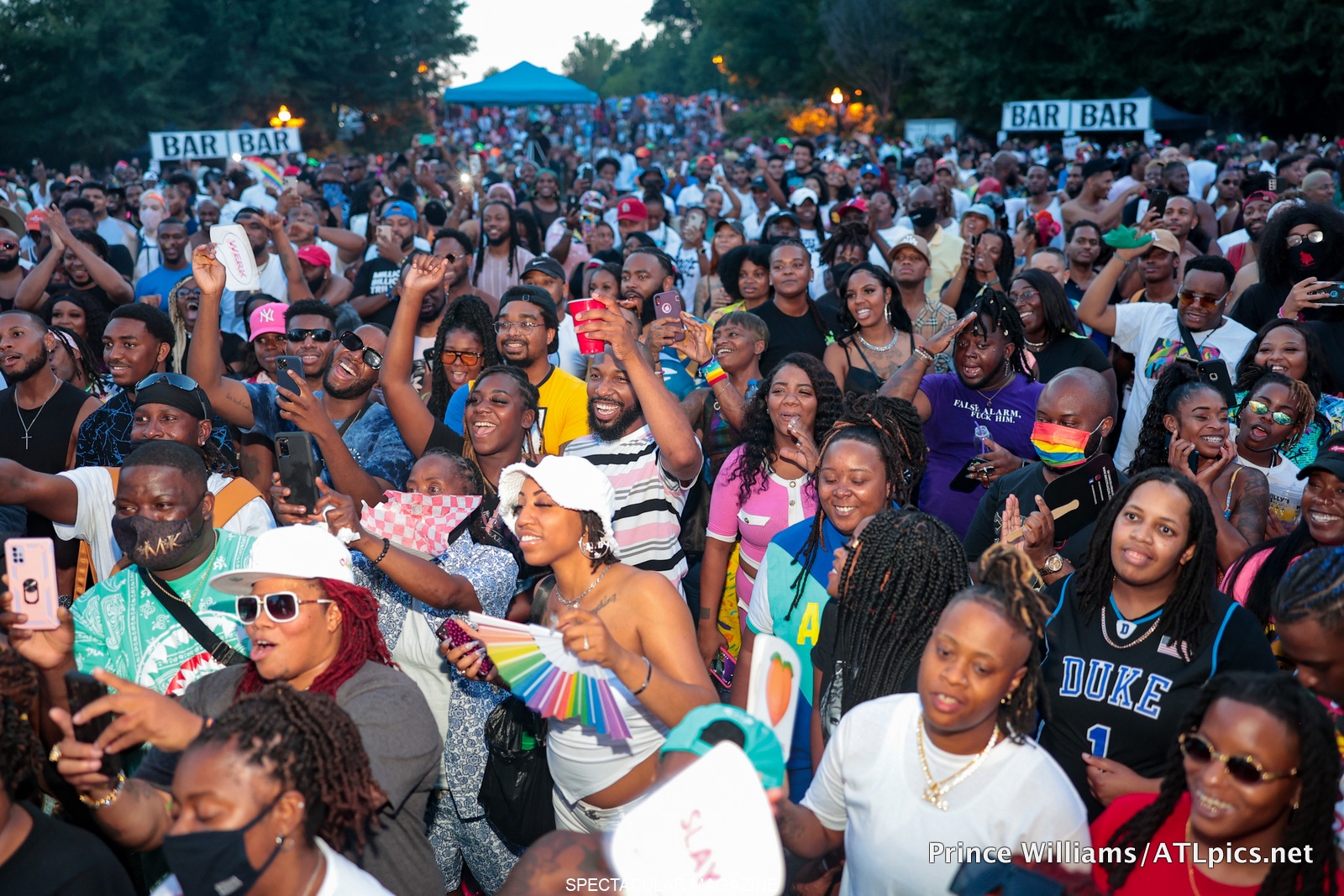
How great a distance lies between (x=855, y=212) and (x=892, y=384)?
4.62 m

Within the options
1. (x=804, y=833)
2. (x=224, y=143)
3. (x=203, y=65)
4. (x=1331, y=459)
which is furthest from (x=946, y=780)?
(x=203, y=65)

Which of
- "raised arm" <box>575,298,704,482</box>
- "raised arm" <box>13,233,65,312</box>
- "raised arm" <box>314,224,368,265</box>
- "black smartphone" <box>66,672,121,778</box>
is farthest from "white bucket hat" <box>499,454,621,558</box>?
"raised arm" <box>314,224,368,265</box>

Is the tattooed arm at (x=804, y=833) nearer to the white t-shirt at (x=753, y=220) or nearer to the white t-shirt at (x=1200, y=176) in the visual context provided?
the white t-shirt at (x=753, y=220)

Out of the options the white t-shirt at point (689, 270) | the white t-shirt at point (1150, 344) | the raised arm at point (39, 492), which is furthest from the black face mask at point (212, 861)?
the white t-shirt at point (689, 270)

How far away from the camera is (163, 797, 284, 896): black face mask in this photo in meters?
2.30

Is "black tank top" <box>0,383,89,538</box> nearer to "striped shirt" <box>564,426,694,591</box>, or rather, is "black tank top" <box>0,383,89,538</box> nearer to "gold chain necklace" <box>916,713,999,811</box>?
"striped shirt" <box>564,426,694,591</box>

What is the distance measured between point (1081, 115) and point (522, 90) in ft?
64.1

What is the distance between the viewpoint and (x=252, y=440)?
536 centimetres

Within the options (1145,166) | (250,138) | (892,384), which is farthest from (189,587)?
(250,138)

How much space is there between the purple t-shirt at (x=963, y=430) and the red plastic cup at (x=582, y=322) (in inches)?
63.8

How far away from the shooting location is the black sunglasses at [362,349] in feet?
17.5

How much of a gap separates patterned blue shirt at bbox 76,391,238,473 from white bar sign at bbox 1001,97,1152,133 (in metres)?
16.7

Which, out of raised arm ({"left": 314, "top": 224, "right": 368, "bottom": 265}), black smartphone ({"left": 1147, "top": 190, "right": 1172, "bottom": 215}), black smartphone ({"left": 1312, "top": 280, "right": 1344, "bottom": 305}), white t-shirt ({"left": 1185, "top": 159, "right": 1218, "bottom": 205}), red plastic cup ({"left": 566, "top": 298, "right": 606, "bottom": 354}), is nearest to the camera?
red plastic cup ({"left": 566, "top": 298, "right": 606, "bottom": 354})

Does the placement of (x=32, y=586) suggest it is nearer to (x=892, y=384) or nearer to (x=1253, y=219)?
(x=892, y=384)
